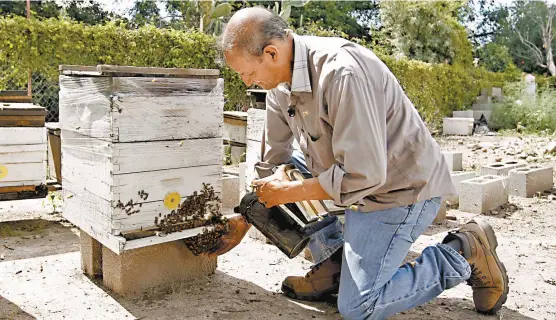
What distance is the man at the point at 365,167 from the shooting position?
7.18 ft

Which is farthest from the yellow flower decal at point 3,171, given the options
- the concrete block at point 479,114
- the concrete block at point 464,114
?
the concrete block at point 479,114

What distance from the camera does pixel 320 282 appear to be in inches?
111

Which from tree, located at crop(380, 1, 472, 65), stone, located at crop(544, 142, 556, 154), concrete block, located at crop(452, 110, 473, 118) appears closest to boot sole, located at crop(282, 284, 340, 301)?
stone, located at crop(544, 142, 556, 154)

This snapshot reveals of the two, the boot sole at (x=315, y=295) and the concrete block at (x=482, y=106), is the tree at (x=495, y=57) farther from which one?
the boot sole at (x=315, y=295)

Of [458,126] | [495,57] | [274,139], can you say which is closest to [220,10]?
[458,126]

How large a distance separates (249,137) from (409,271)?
6.56 feet

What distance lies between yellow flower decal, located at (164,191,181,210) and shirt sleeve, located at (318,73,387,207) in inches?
34.0

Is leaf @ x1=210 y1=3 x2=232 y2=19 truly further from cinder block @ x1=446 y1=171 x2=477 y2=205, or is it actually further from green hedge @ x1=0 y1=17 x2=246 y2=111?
cinder block @ x1=446 y1=171 x2=477 y2=205

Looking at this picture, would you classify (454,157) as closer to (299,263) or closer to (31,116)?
(299,263)

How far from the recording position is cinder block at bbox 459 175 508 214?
5.06 m

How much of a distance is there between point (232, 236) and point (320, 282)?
0.55 metres

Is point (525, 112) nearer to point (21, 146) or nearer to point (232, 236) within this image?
point (232, 236)

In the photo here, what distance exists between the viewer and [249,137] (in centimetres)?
416

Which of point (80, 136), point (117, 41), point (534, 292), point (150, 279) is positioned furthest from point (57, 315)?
point (117, 41)
